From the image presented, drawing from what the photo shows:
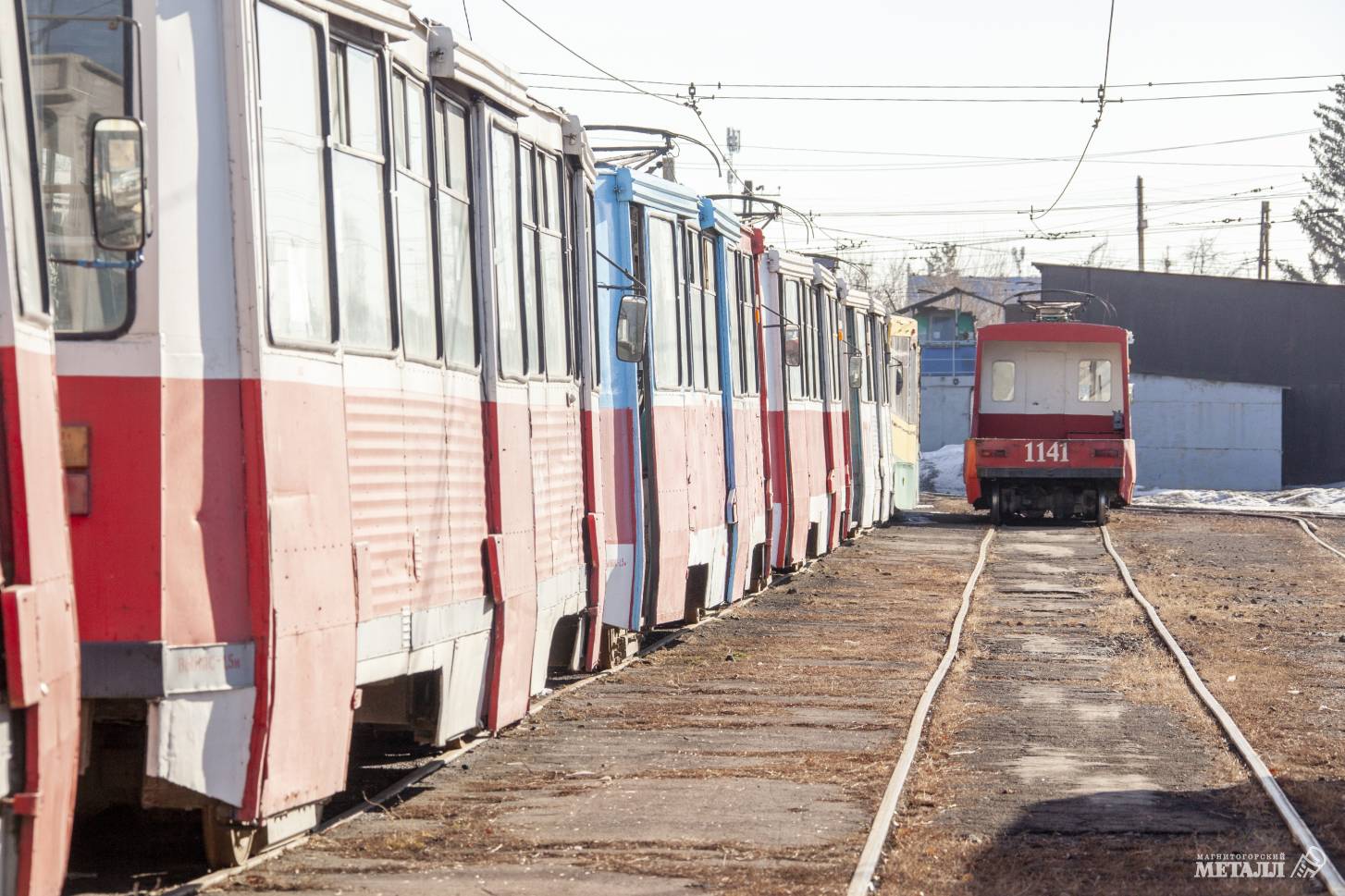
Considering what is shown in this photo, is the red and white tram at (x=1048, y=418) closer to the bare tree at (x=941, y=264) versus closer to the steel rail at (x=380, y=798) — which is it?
the steel rail at (x=380, y=798)

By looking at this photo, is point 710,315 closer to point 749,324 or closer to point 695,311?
point 695,311

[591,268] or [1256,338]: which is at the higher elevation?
[1256,338]

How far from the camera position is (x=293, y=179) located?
21.5 ft

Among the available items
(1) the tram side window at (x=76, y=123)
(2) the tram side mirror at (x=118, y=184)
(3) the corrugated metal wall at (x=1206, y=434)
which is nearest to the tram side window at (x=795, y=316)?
(1) the tram side window at (x=76, y=123)

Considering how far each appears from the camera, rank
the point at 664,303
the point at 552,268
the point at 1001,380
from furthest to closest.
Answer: the point at 1001,380
the point at 664,303
the point at 552,268

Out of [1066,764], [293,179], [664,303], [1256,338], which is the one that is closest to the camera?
[293,179]

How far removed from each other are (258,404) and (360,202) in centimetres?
119

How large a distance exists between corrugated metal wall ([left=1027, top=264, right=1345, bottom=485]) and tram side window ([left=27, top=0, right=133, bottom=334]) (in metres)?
46.5

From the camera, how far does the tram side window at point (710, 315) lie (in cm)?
1478

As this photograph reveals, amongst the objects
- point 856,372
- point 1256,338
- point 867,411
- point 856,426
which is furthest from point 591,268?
point 1256,338

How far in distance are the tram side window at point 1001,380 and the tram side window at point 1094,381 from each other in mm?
1073

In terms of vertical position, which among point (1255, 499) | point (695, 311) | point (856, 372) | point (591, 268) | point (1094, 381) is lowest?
point (1255, 499)

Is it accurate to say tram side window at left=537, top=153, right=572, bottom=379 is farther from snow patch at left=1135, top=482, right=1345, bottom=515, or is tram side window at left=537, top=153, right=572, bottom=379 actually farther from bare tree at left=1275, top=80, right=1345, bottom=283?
bare tree at left=1275, top=80, right=1345, bottom=283

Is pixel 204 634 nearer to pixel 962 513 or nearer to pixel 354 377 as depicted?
pixel 354 377
